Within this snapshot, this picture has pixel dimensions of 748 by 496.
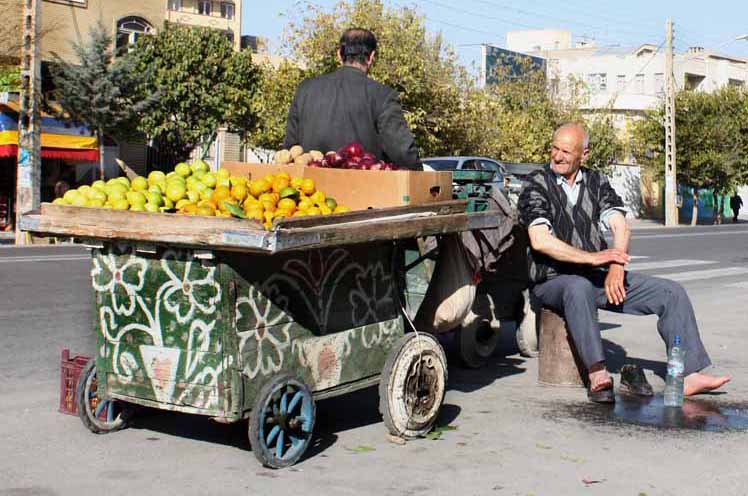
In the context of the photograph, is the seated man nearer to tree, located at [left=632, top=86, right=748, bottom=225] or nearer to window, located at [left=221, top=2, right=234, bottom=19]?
tree, located at [left=632, top=86, right=748, bottom=225]

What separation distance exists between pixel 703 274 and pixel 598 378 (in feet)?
35.2

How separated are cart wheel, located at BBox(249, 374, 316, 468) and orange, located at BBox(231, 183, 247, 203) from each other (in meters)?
0.88

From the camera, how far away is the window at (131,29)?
37.1 metres

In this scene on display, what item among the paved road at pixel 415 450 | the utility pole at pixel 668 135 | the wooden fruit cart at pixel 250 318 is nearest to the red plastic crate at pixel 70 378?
the paved road at pixel 415 450

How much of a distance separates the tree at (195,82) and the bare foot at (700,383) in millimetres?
27504

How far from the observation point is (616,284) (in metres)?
6.47

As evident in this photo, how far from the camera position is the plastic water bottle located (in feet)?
21.0

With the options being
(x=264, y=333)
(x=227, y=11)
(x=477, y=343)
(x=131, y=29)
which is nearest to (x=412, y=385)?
(x=264, y=333)

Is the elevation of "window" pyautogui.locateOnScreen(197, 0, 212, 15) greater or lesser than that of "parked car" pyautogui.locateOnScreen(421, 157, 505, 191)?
greater

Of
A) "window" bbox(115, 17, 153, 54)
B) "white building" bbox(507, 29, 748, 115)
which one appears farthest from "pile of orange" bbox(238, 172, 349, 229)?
"white building" bbox(507, 29, 748, 115)

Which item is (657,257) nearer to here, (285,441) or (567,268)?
(567,268)

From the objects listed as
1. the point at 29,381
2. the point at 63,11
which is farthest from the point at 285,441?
the point at 63,11

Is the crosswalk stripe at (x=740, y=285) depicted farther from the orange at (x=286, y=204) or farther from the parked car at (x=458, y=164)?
the orange at (x=286, y=204)

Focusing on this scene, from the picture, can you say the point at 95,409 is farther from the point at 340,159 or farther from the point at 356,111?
the point at 356,111
